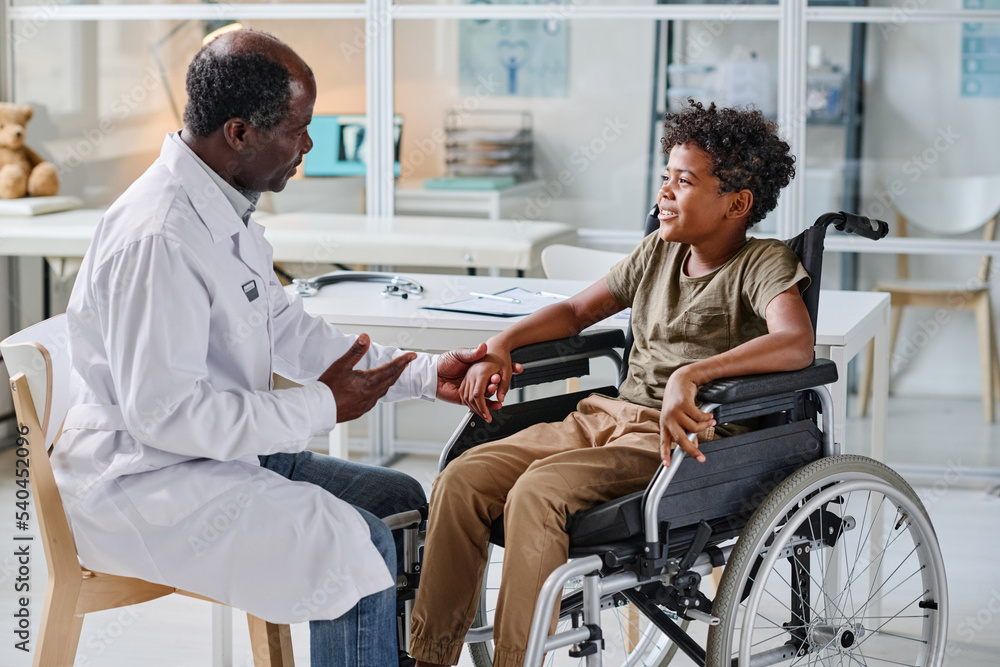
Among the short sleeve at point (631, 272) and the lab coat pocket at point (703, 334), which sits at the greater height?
the short sleeve at point (631, 272)

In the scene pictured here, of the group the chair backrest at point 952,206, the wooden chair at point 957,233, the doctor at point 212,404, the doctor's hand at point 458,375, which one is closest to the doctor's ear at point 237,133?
the doctor at point 212,404

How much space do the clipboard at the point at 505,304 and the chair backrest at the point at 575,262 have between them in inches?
15.5

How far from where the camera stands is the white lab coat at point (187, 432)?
129cm

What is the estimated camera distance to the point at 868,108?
3.70 metres

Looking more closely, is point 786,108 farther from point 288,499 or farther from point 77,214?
point 288,499

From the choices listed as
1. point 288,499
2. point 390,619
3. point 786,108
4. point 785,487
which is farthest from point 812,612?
point 786,108

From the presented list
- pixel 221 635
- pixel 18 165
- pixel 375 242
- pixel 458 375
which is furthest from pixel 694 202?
pixel 18 165

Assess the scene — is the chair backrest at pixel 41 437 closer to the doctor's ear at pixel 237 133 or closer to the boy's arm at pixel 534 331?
the doctor's ear at pixel 237 133

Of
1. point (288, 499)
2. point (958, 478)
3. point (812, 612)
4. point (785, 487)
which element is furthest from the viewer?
point (958, 478)

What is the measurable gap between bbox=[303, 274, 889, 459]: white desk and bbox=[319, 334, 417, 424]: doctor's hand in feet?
2.14

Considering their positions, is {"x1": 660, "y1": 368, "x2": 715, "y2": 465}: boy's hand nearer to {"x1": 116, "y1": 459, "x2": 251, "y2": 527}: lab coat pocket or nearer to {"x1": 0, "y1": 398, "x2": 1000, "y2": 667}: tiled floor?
{"x1": 116, "y1": 459, "x2": 251, "y2": 527}: lab coat pocket

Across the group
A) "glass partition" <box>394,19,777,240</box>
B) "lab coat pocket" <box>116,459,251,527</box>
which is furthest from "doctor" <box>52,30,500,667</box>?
"glass partition" <box>394,19,777,240</box>

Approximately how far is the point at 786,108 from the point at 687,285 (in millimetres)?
2069

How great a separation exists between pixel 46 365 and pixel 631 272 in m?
0.96
